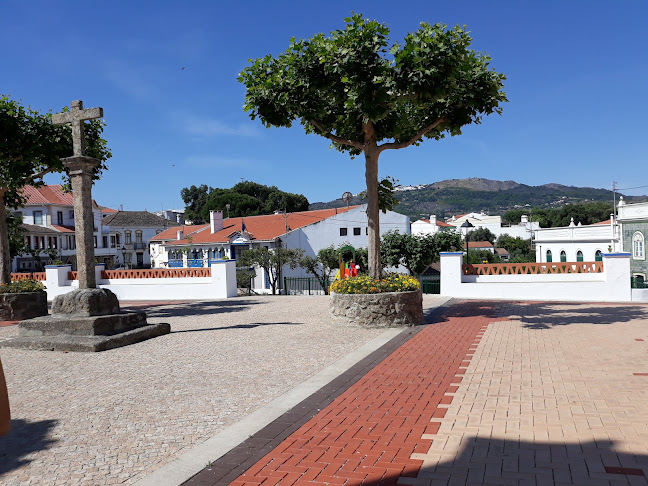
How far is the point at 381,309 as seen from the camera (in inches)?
441

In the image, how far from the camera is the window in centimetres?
3938

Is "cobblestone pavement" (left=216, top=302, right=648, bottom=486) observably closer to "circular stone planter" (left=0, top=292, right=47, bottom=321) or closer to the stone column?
the stone column

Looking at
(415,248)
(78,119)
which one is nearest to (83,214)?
(78,119)

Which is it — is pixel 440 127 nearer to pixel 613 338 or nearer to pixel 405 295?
pixel 405 295

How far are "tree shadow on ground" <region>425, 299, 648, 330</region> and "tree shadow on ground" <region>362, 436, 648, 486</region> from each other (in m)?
6.73

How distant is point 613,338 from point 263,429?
6.88 metres

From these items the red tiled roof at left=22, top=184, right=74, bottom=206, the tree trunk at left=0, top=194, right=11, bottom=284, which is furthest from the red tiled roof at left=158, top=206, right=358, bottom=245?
the tree trunk at left=0, top=194, right=11, bottom=284

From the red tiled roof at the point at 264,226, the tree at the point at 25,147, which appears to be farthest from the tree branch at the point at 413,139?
the red tiled roof at the point at 264,226

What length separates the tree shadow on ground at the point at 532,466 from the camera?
3748 millimetres

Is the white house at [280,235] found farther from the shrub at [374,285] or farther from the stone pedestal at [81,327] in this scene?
the stone pedestal at [81,327]

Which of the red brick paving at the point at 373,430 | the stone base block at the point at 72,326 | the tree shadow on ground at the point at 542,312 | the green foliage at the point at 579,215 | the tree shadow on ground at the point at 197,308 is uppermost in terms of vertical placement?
the green foliage at the point at 579,215

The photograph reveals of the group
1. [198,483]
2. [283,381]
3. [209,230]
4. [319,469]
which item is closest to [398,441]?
[319,469]

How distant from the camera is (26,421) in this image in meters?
5.31

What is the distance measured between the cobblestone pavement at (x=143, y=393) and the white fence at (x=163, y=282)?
816cm
